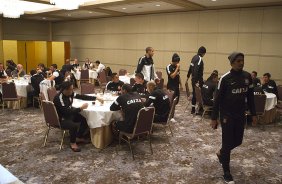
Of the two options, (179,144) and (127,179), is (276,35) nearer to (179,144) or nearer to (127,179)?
(179,144)

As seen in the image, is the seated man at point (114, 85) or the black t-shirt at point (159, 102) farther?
the seated man at point (114, 85)

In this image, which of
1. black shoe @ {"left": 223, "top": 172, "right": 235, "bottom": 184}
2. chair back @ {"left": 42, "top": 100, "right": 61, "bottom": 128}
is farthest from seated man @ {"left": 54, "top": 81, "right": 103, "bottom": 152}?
black shoe @ {"left": 223, "top": 172, "right": 235, "bottom": 184}

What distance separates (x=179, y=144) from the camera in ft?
16.3

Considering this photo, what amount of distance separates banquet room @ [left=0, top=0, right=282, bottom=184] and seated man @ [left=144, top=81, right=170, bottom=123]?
0.7 inches

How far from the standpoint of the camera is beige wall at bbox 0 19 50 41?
14.6 metres

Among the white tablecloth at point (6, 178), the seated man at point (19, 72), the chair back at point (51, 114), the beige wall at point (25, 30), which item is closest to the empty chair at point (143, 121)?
the chair back at point (51, 114)

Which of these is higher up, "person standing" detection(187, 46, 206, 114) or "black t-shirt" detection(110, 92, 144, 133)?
"person standing" detection(187, 46, 206, 114)

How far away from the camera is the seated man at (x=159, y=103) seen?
4.77m

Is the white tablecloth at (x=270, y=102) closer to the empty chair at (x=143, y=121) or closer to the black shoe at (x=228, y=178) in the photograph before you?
the black shoe at (x=228, y=178)

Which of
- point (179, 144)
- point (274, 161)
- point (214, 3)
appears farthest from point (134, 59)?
point (274, 161)

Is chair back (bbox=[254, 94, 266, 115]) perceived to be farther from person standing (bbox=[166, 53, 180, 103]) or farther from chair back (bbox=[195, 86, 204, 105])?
person standing (bbox=[166, 53, 180, 103])

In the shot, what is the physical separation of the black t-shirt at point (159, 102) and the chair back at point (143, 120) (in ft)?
2.00

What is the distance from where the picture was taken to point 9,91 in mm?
6715

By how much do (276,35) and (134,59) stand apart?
608cm
